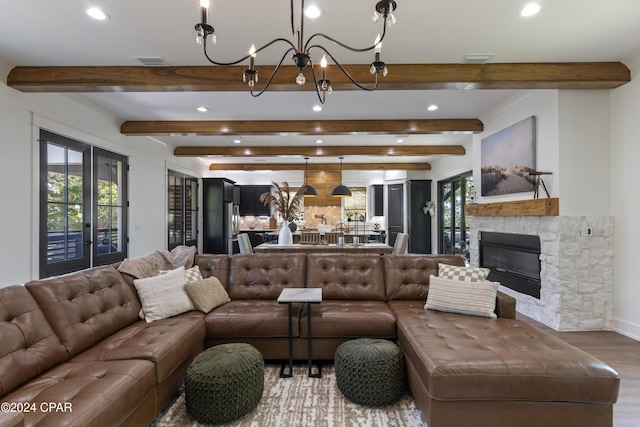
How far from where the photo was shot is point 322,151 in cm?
649

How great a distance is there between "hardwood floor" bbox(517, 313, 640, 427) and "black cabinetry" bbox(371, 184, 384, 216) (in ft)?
20.5

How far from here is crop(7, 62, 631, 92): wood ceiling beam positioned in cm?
302

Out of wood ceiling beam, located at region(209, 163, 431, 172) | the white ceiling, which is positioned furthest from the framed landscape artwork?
wood ceiling beam, located at region(209, 163, 431, 172)

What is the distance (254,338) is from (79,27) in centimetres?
299

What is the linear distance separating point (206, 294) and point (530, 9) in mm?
3535

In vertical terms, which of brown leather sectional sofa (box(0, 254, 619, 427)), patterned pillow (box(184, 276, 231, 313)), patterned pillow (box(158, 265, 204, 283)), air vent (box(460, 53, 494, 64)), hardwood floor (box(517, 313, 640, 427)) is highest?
air vent (box(460, 53, 494, 64))

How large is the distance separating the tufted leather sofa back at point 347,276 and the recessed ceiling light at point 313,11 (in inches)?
87.7

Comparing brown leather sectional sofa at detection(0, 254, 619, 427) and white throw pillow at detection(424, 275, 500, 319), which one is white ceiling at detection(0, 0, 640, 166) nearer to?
brown leather sectional sofa at detection(0, 254, 619, 427)

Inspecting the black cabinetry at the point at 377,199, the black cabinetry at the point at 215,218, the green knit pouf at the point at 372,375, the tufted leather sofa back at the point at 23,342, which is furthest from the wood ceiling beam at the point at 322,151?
the tufted leather sofa back at the point at 23,342

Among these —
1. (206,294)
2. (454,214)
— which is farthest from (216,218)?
(454,214)

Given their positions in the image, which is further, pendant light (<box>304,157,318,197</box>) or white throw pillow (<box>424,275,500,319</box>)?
pendant light (<box>304,157,318,197</box>)

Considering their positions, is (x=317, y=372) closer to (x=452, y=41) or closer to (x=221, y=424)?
(x=221, y=424)

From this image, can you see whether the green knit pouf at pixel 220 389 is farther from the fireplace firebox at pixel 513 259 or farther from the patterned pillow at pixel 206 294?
the fireplace firebox at pixel 513 259

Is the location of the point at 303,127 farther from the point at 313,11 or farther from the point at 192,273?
the point at 192,273
